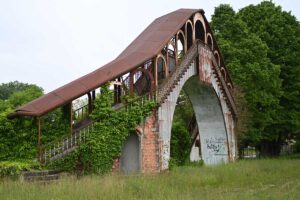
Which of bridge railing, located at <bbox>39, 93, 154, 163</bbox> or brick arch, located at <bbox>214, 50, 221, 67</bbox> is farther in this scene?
brick arch, located at <bbox>214, 50, 221, 67</bbox>

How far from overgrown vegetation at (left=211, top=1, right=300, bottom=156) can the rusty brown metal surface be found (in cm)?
933

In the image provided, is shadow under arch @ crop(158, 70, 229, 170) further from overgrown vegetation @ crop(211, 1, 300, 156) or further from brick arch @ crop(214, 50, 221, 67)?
brick arch @ crop(214, 50, 221, 67)

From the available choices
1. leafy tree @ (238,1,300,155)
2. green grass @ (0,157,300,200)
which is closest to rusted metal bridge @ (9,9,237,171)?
green grass @ (0,157,300,200)

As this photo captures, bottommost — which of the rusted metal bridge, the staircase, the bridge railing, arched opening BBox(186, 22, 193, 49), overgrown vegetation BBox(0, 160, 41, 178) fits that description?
the staircase

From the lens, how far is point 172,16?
24.2 m

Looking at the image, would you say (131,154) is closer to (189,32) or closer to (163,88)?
(163,88)

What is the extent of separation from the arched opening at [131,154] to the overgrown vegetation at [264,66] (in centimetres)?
1284

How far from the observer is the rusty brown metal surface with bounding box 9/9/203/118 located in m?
16.3

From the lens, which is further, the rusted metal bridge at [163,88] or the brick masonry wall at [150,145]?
the brick masonry wall at [150,145]

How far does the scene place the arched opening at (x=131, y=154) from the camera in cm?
1992

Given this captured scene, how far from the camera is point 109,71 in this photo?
18.1m

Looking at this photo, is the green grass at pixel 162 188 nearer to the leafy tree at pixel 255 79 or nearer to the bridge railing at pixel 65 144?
the bridge railing at pixel 65 144

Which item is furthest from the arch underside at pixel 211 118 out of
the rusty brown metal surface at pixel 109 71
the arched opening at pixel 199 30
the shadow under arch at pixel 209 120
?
the rusty brown metal surface at pixel 109 71

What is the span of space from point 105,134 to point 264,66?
1745 cm
